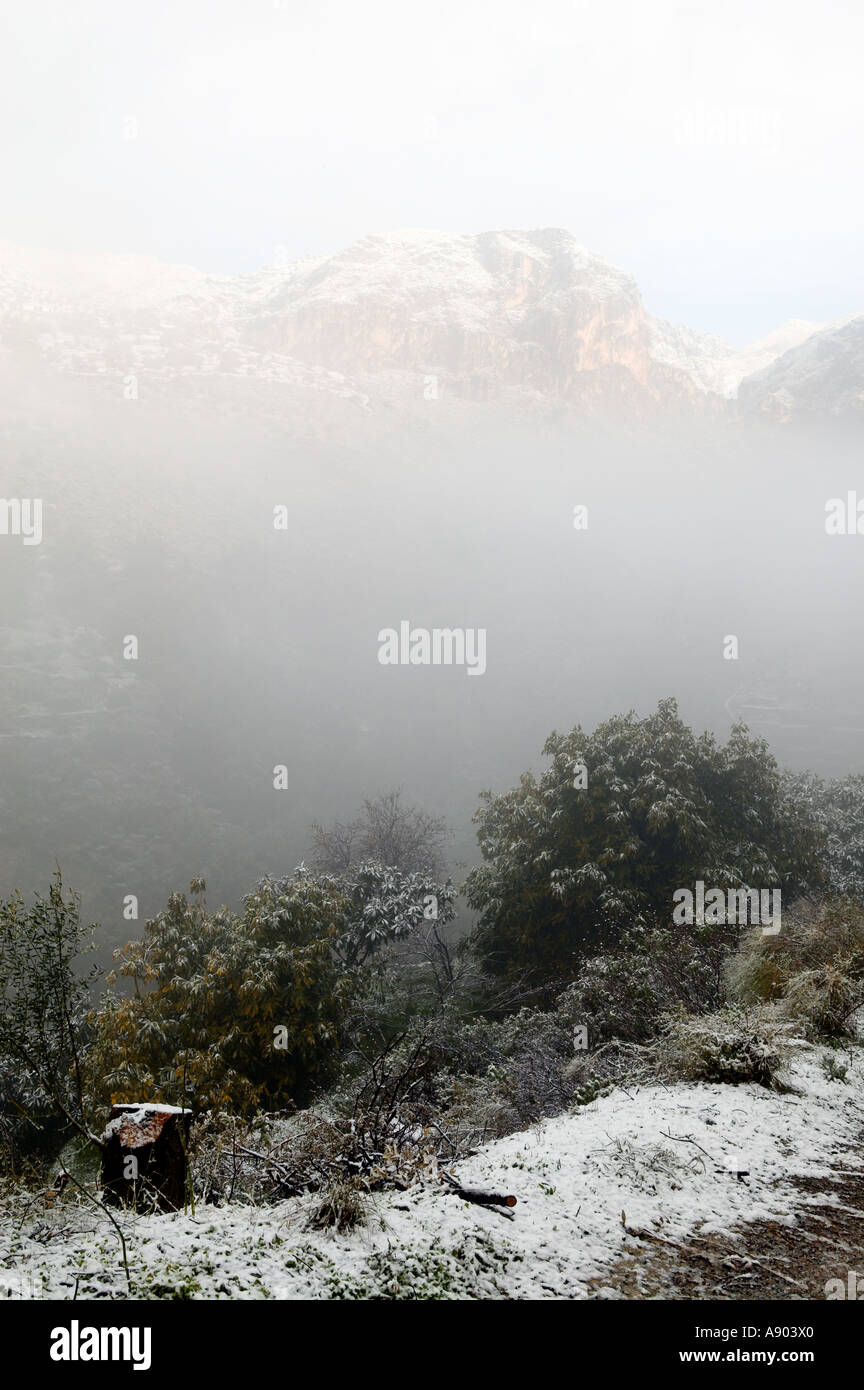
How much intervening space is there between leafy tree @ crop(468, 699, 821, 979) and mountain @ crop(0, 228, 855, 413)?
77.1 m

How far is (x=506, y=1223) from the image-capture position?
3396mm

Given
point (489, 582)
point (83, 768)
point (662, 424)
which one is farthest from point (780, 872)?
point (662, 424)

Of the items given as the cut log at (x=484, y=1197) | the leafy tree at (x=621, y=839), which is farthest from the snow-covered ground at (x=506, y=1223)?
the leafy tree at (x=621, y=839)

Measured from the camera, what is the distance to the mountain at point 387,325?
84.9m

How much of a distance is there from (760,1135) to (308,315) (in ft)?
378

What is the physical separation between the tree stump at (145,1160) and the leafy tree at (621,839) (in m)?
10.8

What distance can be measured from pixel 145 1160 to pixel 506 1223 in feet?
5.79

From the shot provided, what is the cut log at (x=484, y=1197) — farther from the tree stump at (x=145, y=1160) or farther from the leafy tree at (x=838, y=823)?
the leafy tree at (x=838, y=823)

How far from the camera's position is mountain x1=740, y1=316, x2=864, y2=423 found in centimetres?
10531

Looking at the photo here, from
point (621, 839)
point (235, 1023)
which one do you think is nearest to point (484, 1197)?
point (235, 1023)

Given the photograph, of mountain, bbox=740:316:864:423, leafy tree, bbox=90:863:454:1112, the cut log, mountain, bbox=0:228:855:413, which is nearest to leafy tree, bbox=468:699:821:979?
Answer: leafy tree, bbox=90:863:454:1112

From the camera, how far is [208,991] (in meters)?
11.9

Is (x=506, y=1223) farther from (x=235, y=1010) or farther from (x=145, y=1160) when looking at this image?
(x=235, y=1010)
